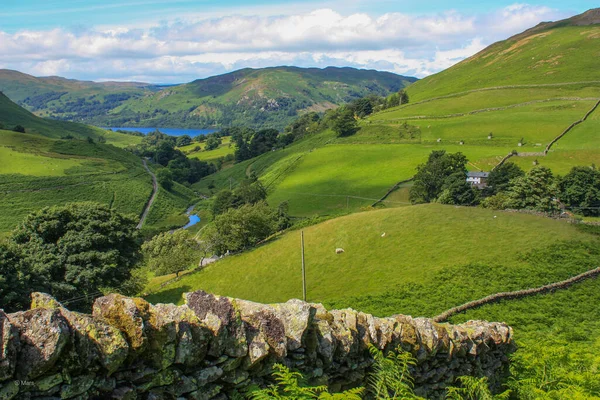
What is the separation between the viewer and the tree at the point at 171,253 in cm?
6228

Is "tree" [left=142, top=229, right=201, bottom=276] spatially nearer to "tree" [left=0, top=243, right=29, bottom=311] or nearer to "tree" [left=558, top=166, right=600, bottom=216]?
"tree" [left=0, top=243, right=29, bottom=311]

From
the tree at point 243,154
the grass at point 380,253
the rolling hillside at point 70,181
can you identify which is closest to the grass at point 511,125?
the grass at point 380,253

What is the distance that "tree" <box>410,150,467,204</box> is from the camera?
8406 centimetres

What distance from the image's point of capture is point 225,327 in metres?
7.82

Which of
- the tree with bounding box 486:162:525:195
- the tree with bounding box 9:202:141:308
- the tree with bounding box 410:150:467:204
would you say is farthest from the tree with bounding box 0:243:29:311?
the tree with bounding box 486:162:525:195

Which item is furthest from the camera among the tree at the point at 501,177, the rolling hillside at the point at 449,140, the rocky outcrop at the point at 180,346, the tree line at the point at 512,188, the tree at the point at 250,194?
the tree at the point at 250,194

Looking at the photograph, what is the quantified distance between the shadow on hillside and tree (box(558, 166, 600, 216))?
6610 cm

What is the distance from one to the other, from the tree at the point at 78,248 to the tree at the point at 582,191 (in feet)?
238

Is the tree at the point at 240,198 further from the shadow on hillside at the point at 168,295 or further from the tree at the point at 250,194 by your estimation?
the shadow on hillside at the point at 168,295

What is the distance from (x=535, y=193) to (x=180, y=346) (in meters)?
74.7

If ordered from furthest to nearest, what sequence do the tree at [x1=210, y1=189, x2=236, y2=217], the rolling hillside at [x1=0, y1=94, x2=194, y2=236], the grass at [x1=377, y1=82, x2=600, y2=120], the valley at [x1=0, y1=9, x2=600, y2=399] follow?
the grass at [x1=377, y1=82, x2=600, y2=120] < the rolling hillside at [x1=0, y1=94, x2=194, y2=236] < the tree at [x1=210, y1=189, x2=236, y2=217] < the valley at [x1=0, y1=9, x2=600, y2=399]

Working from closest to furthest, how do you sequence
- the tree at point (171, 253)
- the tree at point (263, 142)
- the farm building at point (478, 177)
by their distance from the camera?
the tree at point (171, 253) < the farm building at point (478, 177) < the tree at point (263, 142)

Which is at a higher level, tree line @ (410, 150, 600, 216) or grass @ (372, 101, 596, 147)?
grass @ (372, 101, 596, 147)

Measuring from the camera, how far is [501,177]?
8244 cm
